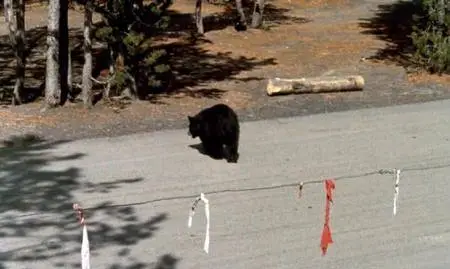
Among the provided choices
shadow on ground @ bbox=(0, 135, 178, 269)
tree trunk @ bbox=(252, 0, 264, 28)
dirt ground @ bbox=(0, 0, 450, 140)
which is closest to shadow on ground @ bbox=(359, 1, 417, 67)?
dirt ground @ bbox=(0, 0, 450, 140)

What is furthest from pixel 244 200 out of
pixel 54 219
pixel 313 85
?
pixel 313 85

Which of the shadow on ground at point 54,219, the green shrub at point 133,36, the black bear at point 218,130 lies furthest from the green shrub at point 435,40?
the shadow on ground at point 54,219

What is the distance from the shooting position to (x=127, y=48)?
14711 mm

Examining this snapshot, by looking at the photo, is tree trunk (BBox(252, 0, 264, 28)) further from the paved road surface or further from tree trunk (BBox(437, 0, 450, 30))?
the paved road surface

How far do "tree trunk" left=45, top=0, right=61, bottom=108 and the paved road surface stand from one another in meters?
2.46

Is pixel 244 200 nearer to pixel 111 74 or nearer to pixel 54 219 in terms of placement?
pixel 54 219

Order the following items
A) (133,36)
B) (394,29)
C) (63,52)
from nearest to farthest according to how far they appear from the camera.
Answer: (133,36) < (63,52) < (394,29)

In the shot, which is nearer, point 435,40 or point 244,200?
point 244,200

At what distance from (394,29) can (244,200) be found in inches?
693

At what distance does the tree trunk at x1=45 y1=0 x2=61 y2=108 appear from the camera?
1420 cm

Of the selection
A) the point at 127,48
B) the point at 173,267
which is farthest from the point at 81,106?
the point at 173,267

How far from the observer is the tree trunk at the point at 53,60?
46.6 ft

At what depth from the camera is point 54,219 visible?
8461 mm

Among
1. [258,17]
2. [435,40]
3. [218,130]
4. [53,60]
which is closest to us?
[218,130]
